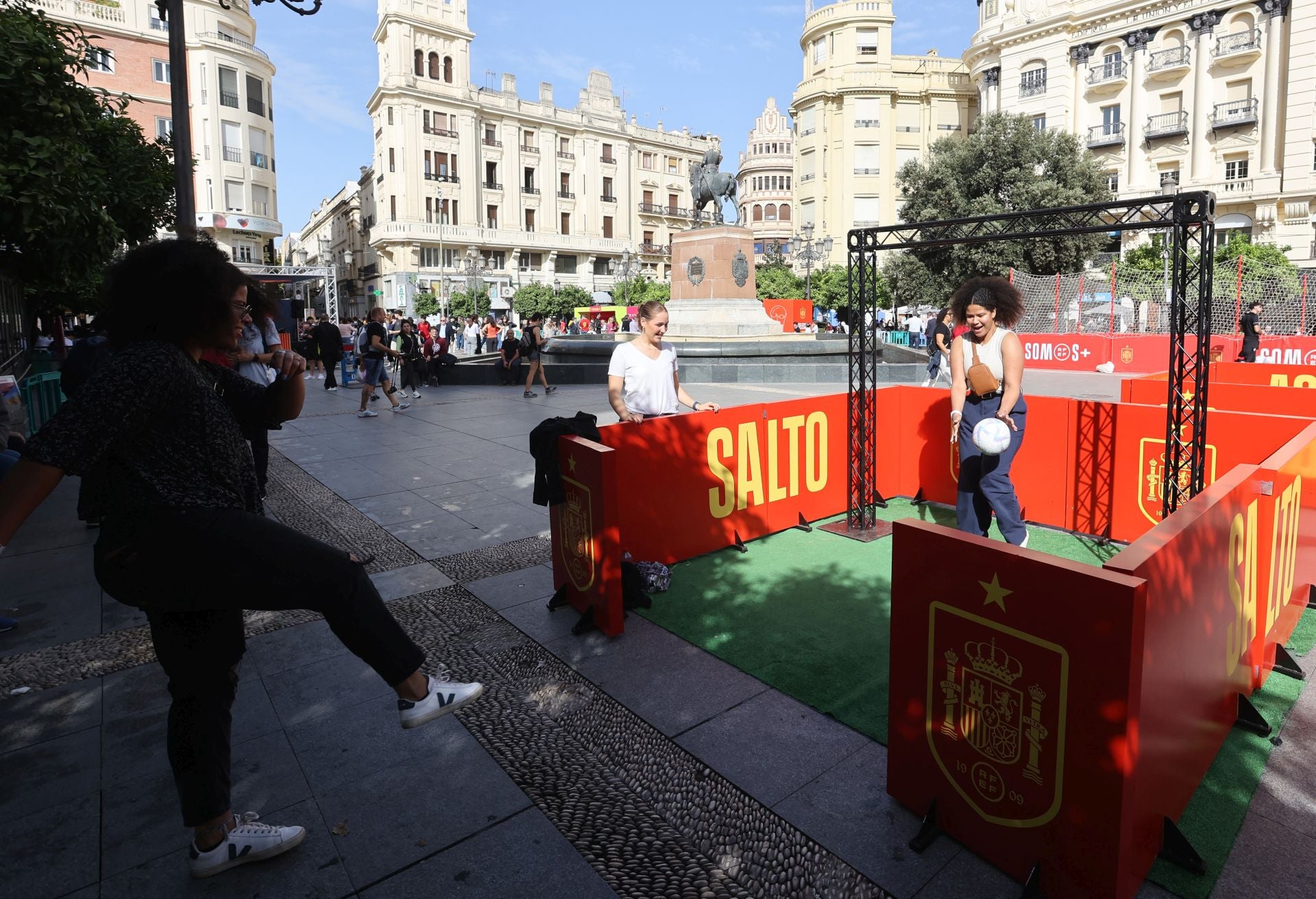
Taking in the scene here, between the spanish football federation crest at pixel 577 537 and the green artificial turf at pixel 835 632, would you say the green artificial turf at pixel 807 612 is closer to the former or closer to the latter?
the green artificial turf at pixel 835 632

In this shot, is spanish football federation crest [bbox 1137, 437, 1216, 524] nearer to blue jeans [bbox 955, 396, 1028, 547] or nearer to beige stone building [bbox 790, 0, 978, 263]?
blue jeans [bbox 955, 396, 1028, 547]

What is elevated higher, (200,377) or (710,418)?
(200,377)

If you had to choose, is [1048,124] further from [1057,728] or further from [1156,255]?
[1057,728]

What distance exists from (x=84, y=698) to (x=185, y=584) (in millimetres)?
2352

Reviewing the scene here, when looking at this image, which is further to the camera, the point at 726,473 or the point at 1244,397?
the point at 1244,397

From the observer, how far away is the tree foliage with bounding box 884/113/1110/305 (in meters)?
32.9

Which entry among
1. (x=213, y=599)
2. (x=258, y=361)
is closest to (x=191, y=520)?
(x=213, y=599)

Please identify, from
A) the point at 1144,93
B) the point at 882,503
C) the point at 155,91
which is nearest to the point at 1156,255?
the point at 1144,93

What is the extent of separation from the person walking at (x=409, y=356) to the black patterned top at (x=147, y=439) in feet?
46.5

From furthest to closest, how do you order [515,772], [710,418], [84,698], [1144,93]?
[1144,93]
[710,418]
[84,698]
[515,772]

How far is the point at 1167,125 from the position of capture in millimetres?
44000

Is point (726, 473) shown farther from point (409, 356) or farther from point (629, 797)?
point (409, 356)

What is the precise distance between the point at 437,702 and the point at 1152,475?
19.0 ft

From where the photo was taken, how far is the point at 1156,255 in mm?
33875
